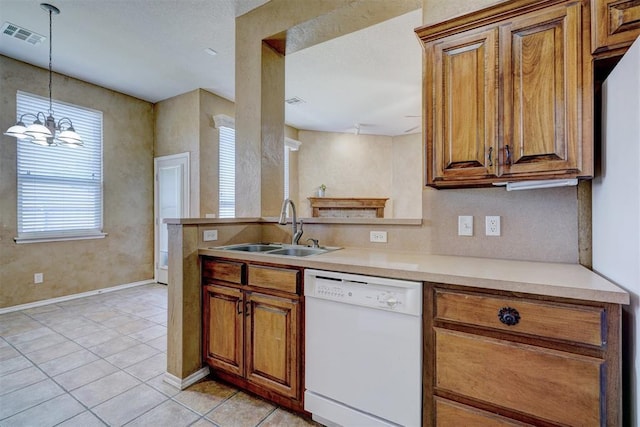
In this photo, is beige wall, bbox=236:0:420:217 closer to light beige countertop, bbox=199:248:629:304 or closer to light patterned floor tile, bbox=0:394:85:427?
light beige countertop, bbox=199:248:629:304

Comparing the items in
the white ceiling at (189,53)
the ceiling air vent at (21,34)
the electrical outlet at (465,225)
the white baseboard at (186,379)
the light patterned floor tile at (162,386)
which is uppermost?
the white ceiling at (189,53)

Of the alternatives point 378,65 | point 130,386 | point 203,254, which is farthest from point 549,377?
point 378,65

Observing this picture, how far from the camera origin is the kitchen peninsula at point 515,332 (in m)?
1.04

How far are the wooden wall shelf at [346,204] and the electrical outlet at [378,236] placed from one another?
4.58 m

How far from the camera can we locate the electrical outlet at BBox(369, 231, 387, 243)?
212 centimetres

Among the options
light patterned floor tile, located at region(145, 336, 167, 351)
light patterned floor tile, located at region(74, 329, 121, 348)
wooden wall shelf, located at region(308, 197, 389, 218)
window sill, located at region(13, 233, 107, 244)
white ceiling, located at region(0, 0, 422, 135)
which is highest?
white ceiling, located at region(0, 0, 422, 135)

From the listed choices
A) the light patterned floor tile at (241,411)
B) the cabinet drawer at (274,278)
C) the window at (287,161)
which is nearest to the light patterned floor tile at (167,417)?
the light patterned floor tile at (241,411)

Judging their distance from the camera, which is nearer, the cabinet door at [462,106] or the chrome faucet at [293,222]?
the cabinet door at [462,106]

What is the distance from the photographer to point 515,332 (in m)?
1.16

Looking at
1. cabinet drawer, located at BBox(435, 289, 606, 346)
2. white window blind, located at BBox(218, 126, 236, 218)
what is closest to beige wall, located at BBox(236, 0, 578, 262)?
cabinet drawer, located at BBox(435, 289, 606, 346)

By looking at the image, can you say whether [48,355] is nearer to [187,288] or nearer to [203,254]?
[187,288]

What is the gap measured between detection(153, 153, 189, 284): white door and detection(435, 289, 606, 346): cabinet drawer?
14.1 ft

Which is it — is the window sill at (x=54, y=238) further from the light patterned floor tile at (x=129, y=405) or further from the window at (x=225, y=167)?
the light patterned floor tile at (x=129, y=405)

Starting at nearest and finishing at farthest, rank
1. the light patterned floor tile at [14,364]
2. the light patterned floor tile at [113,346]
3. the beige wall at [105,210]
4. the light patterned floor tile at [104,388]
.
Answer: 1. the light patterned floor tile at [104,388]
2. the light patterned floor tile at [14,364]
3. the light patterned floor tile at [113,346]
4. the beige wall at [105,210]
